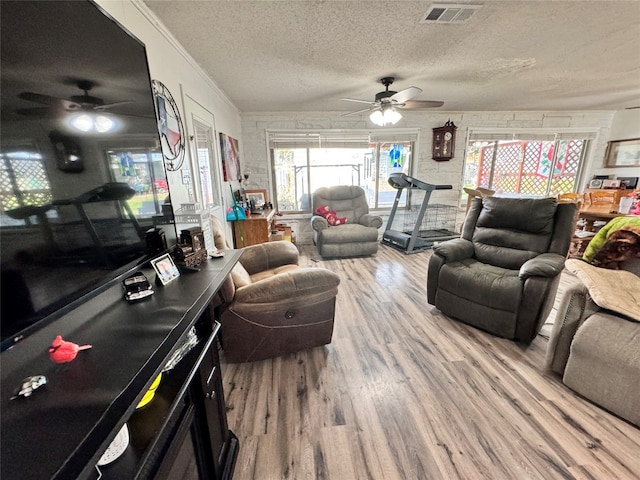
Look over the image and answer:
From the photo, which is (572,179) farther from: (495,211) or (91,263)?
(91,263)

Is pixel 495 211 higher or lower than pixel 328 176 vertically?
lower

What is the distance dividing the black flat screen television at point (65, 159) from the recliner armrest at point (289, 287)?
2.26 feet

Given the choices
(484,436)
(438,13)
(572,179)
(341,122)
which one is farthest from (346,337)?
(572,179)

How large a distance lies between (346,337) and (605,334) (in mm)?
1535

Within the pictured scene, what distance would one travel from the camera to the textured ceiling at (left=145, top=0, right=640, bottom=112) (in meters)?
1.61

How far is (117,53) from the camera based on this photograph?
94 centimetres

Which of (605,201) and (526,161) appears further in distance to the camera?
(526,161)

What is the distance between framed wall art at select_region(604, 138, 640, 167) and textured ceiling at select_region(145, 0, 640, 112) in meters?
1.77

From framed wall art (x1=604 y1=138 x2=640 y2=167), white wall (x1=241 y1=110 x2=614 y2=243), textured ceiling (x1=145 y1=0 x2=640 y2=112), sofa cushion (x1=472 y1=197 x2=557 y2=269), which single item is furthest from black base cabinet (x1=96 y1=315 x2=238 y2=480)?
framed wall art (x1=604 y1=138 x2=640 y2=167)

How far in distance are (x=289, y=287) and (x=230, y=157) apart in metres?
2.47

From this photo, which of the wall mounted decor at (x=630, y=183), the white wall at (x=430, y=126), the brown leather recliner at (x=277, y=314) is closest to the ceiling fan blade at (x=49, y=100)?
the brown leather recliner at (x=277, y=314)

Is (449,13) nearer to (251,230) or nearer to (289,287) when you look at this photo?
(289,287)

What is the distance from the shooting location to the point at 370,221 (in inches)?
165

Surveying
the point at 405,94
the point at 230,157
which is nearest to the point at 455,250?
the point at 405,94
